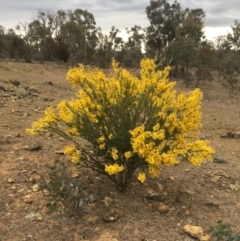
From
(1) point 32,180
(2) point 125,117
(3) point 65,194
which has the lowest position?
(1) point 32,180

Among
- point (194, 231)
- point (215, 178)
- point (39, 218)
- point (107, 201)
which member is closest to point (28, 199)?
point (39, 218)

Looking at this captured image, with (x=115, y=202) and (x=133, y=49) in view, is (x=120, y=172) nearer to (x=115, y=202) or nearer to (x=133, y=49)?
(x=115, y=202)

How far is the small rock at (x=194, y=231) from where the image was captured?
151 inches

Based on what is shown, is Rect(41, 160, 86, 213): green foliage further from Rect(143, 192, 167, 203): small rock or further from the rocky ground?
Rect(143, 192, 167, 203): small rock

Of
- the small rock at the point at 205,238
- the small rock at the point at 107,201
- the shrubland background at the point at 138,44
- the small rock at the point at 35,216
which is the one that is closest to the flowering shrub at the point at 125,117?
the small rock at the point at 107,201

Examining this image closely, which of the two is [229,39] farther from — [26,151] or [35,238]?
[35,238]

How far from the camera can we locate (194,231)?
388 cm

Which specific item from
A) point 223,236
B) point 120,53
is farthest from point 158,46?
point 223,236

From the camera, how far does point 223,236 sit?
3555mm

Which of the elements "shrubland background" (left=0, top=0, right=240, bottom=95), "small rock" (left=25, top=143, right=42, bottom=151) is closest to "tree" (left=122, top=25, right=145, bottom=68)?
"shrubland background" (left=0, top=0, right=240, bottom=95)

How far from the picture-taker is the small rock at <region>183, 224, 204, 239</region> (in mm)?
3848

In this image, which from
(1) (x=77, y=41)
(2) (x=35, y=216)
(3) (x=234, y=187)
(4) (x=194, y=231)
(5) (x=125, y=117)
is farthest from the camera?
(1) (x=77, y=41)

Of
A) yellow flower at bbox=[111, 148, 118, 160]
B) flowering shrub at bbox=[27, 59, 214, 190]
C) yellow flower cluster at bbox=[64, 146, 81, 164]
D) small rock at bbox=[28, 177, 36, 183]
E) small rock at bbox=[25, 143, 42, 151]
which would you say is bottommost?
small rock at bbox=[28, 177, 36, 183]

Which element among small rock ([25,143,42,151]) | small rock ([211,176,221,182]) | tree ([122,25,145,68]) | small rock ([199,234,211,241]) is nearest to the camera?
small rock ([199,234,211,241])
